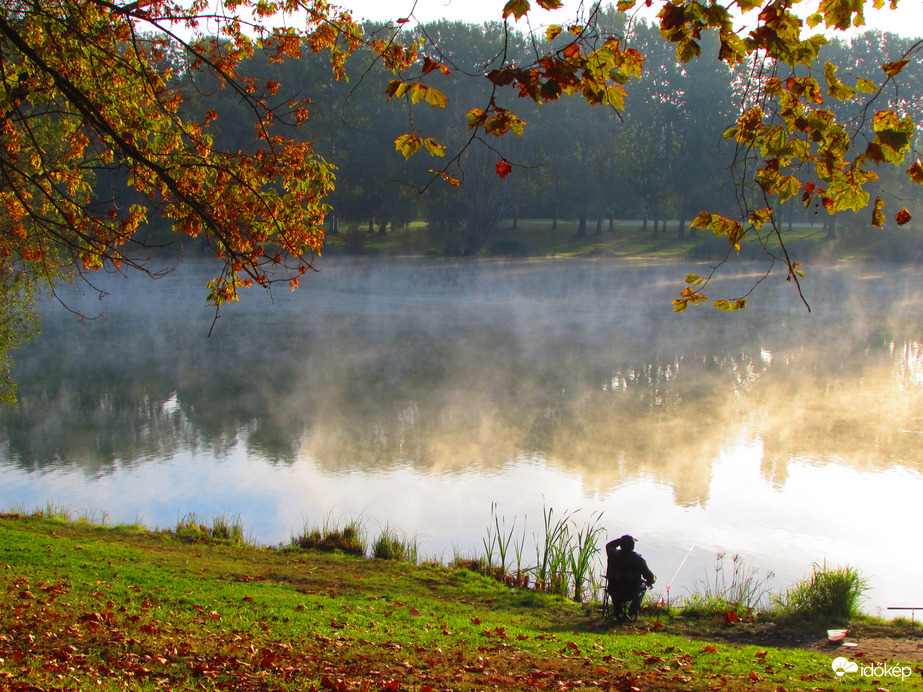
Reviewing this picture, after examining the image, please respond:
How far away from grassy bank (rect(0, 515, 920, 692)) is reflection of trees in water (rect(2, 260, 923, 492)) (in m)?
5.51

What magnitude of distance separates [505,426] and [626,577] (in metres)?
10.1

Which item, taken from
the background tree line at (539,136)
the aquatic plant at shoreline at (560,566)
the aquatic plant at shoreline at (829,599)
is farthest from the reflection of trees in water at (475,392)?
the background tree line at (539,136)

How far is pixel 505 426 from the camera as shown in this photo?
1850 cm

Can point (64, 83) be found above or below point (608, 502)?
above

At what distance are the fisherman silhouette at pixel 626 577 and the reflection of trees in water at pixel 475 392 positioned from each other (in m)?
5.49

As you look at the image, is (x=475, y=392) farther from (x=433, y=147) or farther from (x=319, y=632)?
(x=433, y=147)

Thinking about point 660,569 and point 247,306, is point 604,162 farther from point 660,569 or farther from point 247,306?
point 660,569

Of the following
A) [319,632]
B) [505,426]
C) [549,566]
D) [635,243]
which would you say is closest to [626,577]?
A: [549,566]

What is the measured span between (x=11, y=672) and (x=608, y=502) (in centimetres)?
1014

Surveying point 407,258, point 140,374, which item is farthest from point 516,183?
point 140,374

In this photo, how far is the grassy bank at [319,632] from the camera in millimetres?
5445

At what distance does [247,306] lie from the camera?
3809 cm

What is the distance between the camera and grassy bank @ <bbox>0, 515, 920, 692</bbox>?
5.45 meters

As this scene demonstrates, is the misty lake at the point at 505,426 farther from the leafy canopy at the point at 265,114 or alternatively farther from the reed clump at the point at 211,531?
the leafy canopy at the point at 265,114
